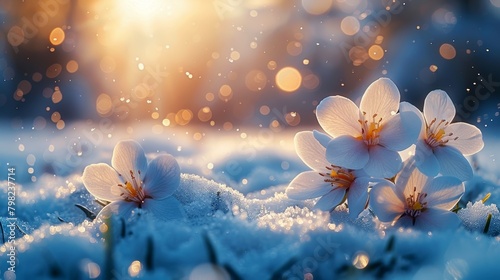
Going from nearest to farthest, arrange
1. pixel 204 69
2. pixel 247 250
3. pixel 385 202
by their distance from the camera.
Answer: pixel 247 250 → pixel 385 202 → pixel 204 69

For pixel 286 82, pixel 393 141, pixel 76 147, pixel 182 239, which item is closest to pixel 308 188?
pixel 393 141

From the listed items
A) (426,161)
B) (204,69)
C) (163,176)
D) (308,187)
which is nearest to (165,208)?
(163,176)

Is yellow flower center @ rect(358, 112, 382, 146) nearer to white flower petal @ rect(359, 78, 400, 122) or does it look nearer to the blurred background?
white flower petal @ rect(359, 78, 400, 122)

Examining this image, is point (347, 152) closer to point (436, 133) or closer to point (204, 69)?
point (436, 133)

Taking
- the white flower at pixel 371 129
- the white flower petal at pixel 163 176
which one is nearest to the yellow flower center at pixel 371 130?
the white flower at pixel 371 129

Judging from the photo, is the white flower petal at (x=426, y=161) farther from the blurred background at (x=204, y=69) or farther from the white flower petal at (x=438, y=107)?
the blurred background at (x=204, y=69)

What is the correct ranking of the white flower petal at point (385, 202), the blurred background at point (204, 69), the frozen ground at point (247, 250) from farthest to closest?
1. the blurred background at point (204, 69)
2. the white flower petal at point (385, 202)
3. the frozen ground at point (247, 250)

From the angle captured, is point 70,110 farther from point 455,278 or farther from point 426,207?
point 455,278
